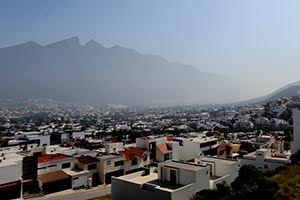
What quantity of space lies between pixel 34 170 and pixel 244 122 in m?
93.2

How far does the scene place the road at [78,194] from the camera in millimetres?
22605

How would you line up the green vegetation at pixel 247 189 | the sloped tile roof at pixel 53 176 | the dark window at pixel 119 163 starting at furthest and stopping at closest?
the dark window at pixel 119 163 → the sloped tile roof at pixel 53 176 → the green vegetation at pixel 247 189

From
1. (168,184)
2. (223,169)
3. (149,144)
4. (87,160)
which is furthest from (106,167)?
(223,169)

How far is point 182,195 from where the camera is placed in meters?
14.4

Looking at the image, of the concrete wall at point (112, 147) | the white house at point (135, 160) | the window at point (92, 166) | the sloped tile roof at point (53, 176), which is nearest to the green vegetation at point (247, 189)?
the white house at point (135, 160)

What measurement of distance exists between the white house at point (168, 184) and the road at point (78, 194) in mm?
6724

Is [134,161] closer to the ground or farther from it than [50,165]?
closer to the ground

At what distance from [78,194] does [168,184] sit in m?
11.8

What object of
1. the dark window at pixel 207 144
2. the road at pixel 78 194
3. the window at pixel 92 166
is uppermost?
the dark window at pixel 207 144

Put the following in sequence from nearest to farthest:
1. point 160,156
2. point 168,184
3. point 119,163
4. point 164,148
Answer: point 168,184 < point 119,163 < point 160,156 < point 164,148

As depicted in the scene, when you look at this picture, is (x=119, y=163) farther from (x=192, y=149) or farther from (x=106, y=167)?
(x=192, y=149)

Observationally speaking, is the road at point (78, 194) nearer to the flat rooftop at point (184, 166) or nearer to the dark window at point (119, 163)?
the dark window at point (119, 163)

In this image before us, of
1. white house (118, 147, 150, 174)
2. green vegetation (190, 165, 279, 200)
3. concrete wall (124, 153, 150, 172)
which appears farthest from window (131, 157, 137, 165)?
green vegetation (190, 165, 279, 200)

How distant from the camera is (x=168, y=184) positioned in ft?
53.6
